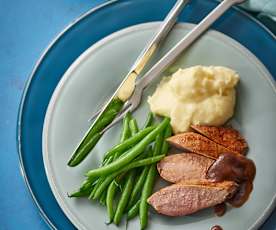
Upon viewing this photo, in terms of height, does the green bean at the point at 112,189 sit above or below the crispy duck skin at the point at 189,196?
above

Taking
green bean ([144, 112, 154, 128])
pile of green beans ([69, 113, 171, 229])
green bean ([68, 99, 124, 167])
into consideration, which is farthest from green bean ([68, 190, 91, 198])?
green bean ([144, 112, 154, 128])

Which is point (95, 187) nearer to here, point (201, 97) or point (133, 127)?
point (133, 127)

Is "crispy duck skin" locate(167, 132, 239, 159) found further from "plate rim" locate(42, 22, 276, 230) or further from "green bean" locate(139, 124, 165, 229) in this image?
"plate rim" locate(42, 22, 276, 230)

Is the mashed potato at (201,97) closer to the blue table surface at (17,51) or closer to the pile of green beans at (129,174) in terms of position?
the pile of green beans at (129,174)

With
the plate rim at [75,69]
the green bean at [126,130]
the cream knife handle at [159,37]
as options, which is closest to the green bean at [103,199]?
the plate rim at [75,69]

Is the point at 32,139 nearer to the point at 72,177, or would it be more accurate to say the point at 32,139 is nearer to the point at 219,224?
the point at 72,177

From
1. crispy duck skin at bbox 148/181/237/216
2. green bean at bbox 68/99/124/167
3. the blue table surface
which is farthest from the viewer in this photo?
the blue table surface

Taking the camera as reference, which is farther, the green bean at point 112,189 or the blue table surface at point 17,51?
the blue table surface at point 17,51

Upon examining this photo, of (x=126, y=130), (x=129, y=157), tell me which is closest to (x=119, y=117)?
(x=126, y=130)
